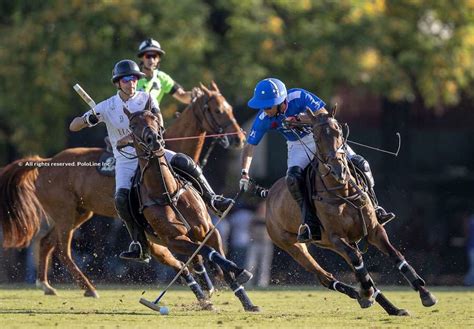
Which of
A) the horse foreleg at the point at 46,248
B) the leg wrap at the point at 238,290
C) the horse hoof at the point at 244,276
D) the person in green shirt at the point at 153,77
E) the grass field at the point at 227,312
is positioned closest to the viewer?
the grass field at the point at 227,312

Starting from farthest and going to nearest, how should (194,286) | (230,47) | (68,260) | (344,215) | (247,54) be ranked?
(230,47) → (247,54) → (68,260) → (194,286) → (344,215)

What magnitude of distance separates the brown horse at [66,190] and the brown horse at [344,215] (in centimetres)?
283

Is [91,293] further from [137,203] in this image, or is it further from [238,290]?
[238,290]

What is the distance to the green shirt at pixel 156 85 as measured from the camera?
15.5 m

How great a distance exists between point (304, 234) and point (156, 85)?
3.91m

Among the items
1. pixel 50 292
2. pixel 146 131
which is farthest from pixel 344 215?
pixel 50 292

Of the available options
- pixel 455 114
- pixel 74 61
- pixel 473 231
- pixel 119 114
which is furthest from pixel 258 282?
pixel 455 114

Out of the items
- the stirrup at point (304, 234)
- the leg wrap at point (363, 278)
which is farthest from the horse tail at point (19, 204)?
the leg wrap at point (363, 278)

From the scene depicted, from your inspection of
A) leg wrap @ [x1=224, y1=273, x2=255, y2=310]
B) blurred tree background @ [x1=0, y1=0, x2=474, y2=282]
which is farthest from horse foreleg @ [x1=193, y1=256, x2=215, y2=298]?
blurred tree background @ [x1=0, y1=0, x2=474, y2=282]

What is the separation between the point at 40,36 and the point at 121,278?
518cm

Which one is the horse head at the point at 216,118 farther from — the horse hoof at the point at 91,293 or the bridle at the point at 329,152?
the bridle at the point at 329,152

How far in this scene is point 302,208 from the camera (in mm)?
12766

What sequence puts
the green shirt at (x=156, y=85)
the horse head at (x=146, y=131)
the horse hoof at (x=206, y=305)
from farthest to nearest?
the green shirt at (x=156, y=85) < the horse hoof at (x=206, y=305) < the horse head at (x=146, y=131)

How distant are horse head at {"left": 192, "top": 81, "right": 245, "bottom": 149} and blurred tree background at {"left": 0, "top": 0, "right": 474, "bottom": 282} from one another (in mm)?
5854
